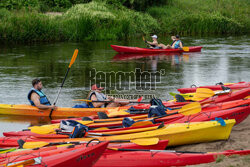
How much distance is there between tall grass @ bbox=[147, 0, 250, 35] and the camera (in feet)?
83.6

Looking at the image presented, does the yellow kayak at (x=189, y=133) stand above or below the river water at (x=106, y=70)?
above

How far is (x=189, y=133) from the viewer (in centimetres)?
580

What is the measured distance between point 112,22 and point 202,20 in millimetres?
6499

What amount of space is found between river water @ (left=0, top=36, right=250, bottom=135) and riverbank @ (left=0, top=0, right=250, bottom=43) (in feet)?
2.84

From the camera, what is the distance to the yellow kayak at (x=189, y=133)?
226 inches

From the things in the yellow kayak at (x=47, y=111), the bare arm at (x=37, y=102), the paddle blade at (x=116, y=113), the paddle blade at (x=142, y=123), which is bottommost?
the yellow kayak at (x=47, y=111)

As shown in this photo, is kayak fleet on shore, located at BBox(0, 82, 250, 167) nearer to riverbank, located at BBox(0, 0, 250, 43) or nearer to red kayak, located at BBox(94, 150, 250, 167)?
red kayak, located at BBox(94, 150, 250, 167)

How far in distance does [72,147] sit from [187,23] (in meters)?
21.6

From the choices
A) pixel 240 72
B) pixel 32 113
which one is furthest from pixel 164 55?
pixel 32 113

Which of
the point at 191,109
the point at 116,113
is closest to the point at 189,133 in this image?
the point at 191,109

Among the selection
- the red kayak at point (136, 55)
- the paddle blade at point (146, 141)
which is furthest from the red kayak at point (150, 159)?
the red kayak at point (136, 55)

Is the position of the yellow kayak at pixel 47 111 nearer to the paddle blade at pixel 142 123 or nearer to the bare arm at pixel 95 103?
the bare arm at pixel 95 103

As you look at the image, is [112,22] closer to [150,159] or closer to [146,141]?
[146,141]

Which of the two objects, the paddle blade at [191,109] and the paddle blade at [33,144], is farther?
the paddle blade at [191,109]
